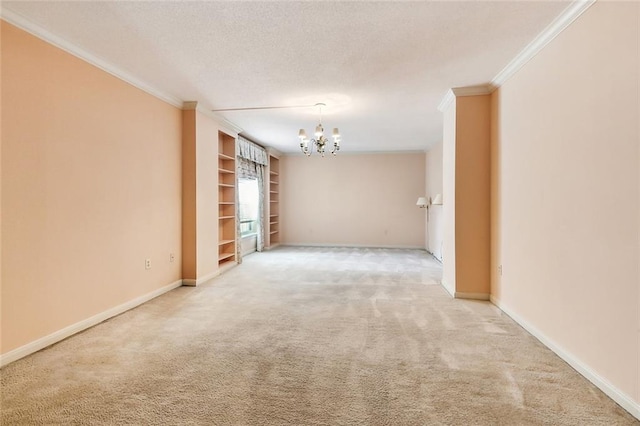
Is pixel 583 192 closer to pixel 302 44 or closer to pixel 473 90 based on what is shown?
pixel 473 90

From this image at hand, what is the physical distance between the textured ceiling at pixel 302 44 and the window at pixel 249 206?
2.96m

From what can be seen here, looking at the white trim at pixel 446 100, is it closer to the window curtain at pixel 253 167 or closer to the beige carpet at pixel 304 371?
the beige carpet at pixel 304 371

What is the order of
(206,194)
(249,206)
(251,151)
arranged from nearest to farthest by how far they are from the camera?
(206,194), (251,151), (249,206)

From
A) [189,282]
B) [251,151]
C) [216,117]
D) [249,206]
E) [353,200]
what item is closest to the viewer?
[189,282]

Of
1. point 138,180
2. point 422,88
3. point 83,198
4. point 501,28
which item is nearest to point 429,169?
point 422,88

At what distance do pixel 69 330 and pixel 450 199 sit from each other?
4.12 metres

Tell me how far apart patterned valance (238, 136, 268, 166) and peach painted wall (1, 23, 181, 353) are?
232cm

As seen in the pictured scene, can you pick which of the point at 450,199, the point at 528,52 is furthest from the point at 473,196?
the point at 528,52

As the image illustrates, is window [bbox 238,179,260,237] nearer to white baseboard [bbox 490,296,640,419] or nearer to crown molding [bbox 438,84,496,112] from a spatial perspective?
crown molding [bbox 438,84,496,112]

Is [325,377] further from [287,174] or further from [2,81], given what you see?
[287,174]

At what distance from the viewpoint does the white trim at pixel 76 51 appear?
7.43 ft

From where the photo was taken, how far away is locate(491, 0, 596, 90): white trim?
2131 mm

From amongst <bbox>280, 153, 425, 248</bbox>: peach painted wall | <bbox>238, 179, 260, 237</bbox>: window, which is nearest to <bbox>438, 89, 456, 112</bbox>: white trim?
<bbox>280, 153, 425, 248</bbox>: peach painted wall

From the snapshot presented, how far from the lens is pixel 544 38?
2520 mm
